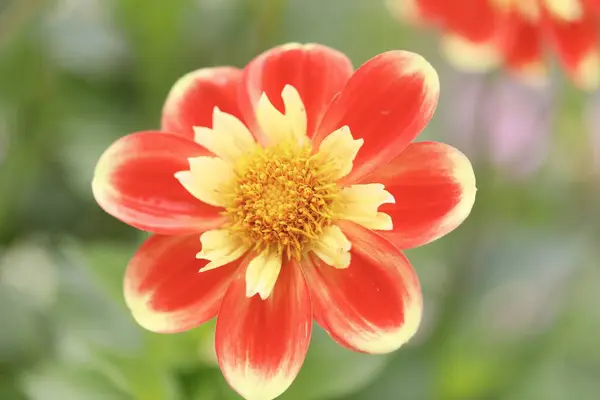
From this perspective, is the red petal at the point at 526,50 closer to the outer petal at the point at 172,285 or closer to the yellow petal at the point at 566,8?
the yellow petal at the point at 566,8

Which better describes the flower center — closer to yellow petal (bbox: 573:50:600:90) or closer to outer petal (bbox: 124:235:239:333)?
outer petal (bbox: 124:235:239:333)

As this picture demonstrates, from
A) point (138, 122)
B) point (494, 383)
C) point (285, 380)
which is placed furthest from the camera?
point (138, 122)

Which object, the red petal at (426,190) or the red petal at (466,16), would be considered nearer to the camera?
Result: the red petal at (426,190)

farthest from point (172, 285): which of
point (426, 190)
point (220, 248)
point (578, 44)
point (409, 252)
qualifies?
point (578, 44)

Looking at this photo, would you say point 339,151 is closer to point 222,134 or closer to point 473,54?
point 222,134

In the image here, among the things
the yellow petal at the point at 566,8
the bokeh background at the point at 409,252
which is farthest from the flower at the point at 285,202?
the yellow petal at the point at 566,8

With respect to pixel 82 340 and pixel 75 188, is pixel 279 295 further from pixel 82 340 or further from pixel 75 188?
pixel 75 188

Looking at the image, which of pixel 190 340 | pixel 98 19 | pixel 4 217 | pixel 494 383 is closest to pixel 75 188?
pixel 4 217
